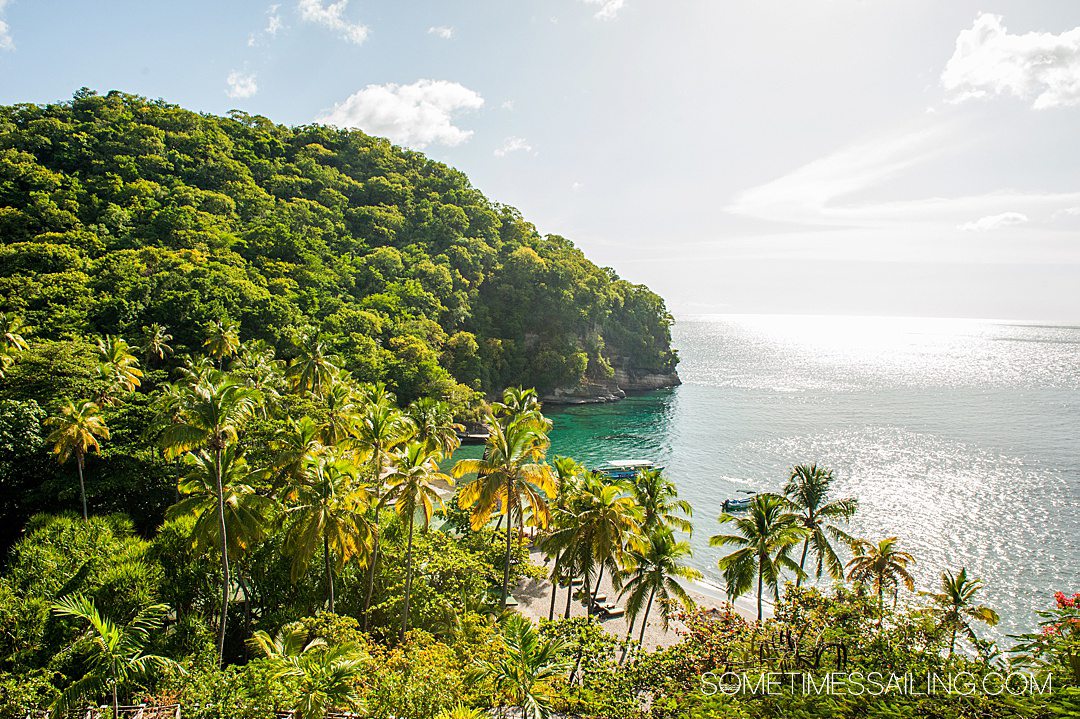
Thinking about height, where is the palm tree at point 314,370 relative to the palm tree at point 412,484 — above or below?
above

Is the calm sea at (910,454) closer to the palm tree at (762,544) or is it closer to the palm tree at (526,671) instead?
the palm tree at (762,544)

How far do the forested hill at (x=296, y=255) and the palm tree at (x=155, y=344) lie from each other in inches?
50.8

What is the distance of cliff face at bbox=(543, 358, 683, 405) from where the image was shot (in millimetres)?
95438

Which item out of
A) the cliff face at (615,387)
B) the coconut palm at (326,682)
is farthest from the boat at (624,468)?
the coconut palm at (326,682)

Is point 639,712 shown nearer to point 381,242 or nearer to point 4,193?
point 4,193

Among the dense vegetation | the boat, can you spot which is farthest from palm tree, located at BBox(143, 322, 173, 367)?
the boat

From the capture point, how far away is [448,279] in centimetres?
8694

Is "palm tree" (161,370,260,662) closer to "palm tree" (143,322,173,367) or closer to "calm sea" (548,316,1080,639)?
"calm sea" (548,316,1080,639)

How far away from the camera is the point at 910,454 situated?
6650 centimetres

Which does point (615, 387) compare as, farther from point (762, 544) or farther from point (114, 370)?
point (114, 370)

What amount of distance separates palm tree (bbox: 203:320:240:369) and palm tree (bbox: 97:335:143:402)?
8.91 metres

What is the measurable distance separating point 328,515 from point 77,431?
53.8ft

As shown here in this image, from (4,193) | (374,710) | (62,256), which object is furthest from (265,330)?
(374,710)

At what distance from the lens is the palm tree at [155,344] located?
47625mm
